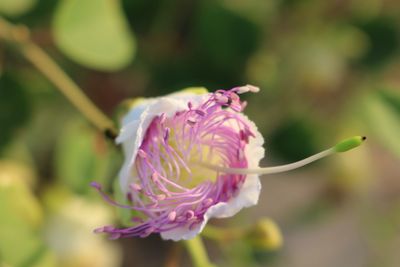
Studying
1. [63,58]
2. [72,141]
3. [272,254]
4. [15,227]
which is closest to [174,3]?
[63,58]

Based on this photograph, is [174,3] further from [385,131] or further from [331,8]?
[385,131]

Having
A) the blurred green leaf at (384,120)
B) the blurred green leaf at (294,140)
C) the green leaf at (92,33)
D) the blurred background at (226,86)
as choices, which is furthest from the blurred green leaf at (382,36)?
the green leaf at (92,33)

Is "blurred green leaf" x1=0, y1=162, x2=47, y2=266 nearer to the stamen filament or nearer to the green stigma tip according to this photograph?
the stamen filament

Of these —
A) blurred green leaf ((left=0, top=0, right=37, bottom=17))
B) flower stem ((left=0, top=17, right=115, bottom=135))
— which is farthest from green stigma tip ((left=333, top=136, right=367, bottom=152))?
blurred green leaf ((left=0, top=0, right=37, bottom=17))

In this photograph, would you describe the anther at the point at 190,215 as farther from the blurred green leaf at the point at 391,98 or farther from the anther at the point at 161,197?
the blurred green leaf at the point at 391,98

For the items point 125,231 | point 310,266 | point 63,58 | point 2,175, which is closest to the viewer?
point 125,231

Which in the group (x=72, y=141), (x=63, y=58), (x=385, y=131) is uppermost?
(x=63, y=58)

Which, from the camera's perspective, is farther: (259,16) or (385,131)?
(259,16)
